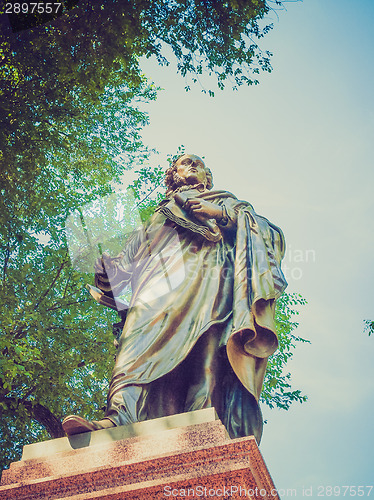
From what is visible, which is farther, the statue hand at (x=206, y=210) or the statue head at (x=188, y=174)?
the statue head at (x=188, y=174)

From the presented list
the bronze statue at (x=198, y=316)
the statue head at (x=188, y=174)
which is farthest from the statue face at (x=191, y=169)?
the bronze statue at (x=198, y=316)

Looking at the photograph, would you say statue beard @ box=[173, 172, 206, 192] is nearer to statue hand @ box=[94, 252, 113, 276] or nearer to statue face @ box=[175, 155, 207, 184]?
statue face @ box=[175, 155, 207, 184]

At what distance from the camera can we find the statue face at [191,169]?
564 centimetres

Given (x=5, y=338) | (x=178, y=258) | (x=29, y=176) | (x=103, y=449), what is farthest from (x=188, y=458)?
(x=29, y=176)

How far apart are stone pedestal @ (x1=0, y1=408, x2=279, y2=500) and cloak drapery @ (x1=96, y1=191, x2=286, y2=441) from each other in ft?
1.93

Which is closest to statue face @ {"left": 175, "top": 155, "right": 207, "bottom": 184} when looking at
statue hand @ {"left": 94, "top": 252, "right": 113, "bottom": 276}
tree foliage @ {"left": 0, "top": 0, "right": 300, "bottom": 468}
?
statue hand @ {"left": 94, "top": 252, "right": 113, "bottom": 276}

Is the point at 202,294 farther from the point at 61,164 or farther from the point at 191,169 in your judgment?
the point at 61,164

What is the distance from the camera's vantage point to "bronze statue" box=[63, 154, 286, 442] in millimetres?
3807

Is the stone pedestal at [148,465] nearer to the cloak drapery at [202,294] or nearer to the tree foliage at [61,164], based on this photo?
the cloak drapery at [202,294]

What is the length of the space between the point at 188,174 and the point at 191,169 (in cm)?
7

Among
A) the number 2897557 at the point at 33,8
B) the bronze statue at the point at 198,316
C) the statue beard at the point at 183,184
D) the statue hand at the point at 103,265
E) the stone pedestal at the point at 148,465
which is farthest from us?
the number 2897557 at the point at 33,8

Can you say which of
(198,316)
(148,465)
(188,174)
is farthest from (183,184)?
(148,465)

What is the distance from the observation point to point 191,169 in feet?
18.7

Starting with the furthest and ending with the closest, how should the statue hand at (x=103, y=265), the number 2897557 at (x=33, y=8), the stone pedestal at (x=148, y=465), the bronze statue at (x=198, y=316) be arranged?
the number 2897557 at (x=33, y=8), the statue hand at (x=103, y=265), the bronze statue at (x=198, y=316), the stone pedestal at (x=148, y=465)
